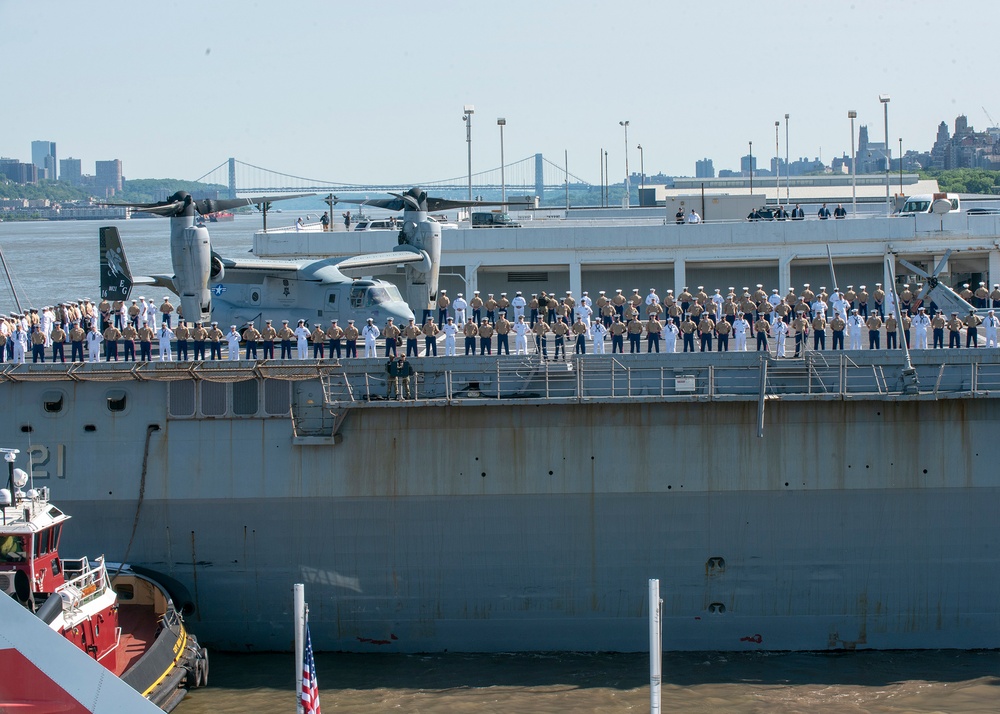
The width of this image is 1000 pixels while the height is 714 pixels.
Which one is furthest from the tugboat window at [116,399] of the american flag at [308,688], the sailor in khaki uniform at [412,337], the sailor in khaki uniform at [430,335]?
the american flag at [308,688]

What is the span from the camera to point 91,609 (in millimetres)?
17000

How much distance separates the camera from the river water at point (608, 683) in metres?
19.3

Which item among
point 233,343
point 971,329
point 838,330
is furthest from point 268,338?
point 971,329

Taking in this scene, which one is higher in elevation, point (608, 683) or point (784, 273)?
point (784, 273)

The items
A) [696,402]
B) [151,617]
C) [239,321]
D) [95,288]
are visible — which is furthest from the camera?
[95,288]

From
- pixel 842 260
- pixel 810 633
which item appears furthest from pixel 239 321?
pixel 842 260

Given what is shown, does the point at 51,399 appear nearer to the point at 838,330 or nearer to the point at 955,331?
the point at 838,330

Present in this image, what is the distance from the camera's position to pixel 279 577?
21734 millimetres

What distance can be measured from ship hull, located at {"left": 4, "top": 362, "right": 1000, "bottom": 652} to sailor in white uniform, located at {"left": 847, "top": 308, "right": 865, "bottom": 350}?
5192 mm

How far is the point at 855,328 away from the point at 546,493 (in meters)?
9.42

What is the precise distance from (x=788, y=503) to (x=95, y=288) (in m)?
62.0

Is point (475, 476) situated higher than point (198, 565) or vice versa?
point (475, 476)

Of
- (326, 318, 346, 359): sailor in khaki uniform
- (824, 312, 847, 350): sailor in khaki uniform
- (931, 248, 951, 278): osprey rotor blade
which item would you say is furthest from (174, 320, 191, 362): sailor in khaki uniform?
(931, 248, 951, 278): osprey rotor blade

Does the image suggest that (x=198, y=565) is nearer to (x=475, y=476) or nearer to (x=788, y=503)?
(x=475, y=476)
